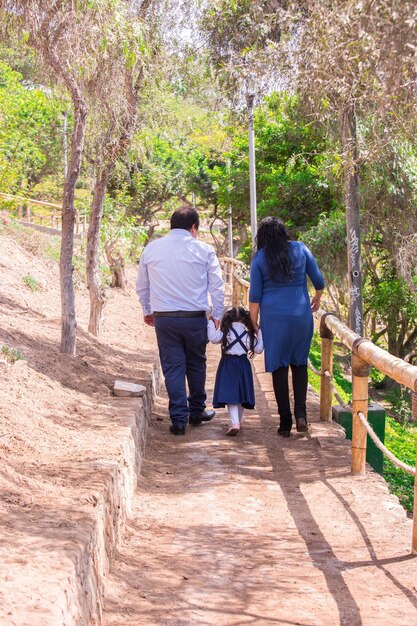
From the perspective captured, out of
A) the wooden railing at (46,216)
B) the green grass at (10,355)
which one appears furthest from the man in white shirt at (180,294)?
the wooden railing at (46,216)

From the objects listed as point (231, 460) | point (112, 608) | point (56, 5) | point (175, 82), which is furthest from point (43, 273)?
point (112, 608)

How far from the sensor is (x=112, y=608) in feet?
12.6

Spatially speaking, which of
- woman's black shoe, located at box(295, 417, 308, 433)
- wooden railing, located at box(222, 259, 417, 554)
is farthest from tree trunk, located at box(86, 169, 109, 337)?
woman's black shoe, located at box(295, 417, 308, 433)

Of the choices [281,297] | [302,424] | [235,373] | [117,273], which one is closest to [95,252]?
[235,373]

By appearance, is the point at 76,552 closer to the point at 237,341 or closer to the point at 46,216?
the point at 237,341

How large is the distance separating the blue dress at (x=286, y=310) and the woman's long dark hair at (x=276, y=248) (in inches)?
1.8

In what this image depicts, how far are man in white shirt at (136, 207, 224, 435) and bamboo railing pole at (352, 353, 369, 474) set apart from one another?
5.60 feet

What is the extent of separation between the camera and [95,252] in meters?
11.0

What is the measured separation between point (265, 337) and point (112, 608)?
11.6 ft

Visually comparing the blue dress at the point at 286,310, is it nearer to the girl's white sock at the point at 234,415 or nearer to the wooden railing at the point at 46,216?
the girl's white sock at the point at 234,415

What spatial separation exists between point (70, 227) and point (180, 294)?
1.60 meters

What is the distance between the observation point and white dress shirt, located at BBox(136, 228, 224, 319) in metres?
7.22

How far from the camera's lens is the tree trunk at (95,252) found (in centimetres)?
1073

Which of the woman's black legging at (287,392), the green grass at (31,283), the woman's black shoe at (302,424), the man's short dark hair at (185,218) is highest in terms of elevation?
the man's short dark hair at (185,218)
